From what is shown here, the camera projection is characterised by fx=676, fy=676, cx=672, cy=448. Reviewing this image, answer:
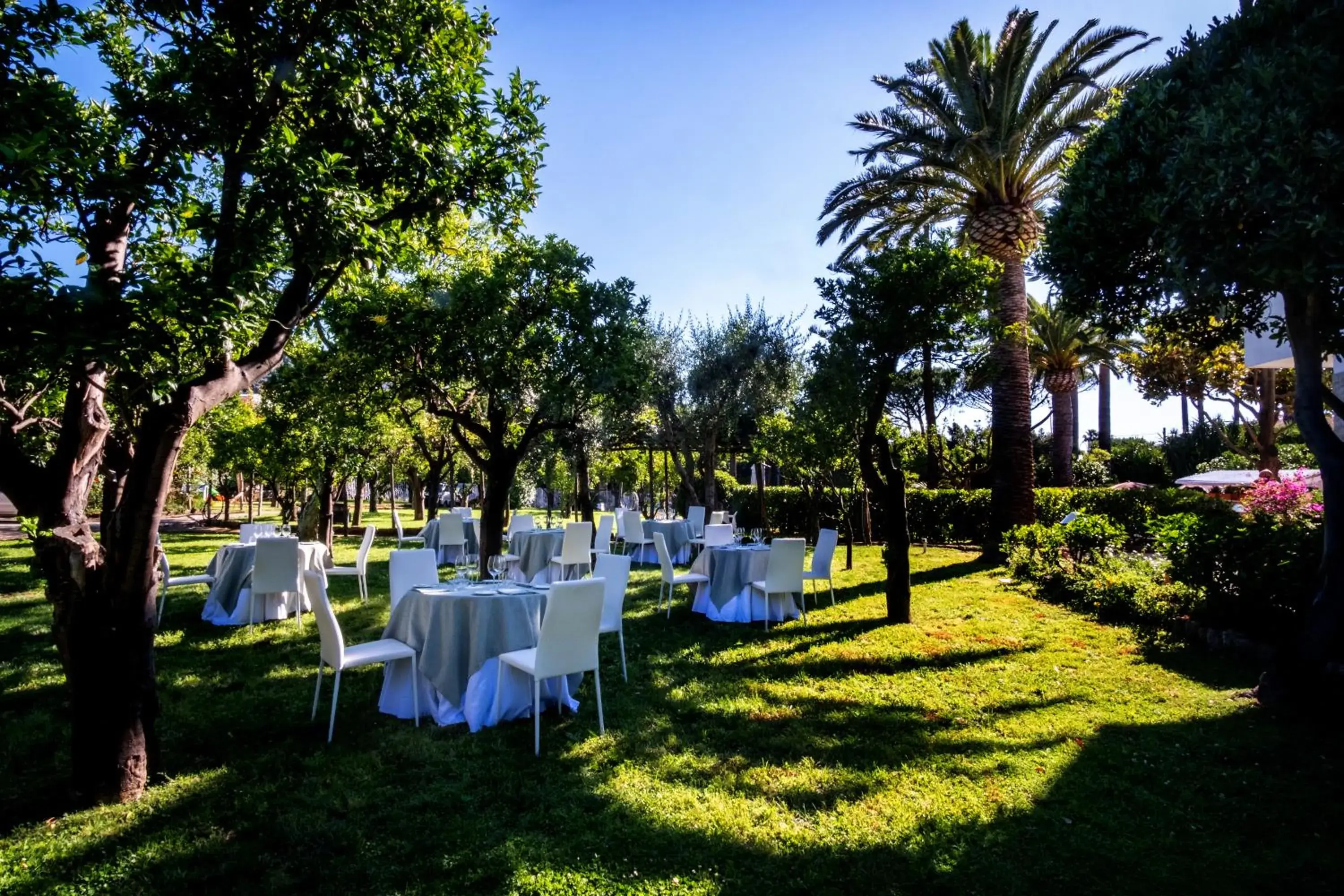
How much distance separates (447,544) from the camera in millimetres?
13797

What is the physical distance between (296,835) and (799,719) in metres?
3.26

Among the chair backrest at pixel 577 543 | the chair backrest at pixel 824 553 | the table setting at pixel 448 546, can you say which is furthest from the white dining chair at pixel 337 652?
the table setting at pixel 448 546

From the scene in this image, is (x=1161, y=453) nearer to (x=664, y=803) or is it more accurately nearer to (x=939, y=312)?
(x=939, y=312)

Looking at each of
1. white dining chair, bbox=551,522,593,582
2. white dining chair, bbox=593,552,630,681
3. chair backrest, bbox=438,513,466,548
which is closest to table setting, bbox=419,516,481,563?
chair backrest, bbox=438,513,466,548

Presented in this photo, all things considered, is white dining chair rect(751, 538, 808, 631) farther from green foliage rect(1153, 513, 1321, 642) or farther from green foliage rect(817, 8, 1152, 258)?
green foliage rect(817, 8, 1152, 258)

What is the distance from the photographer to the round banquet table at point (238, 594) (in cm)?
819

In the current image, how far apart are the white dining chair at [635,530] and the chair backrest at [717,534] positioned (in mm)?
1537

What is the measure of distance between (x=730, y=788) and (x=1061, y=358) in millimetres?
20724

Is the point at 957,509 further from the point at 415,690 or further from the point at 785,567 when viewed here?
the point at 415,690

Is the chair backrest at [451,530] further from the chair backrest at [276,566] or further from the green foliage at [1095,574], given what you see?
the green foliage at [1095,574]

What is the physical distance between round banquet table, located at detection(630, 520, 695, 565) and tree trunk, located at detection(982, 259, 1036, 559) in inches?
229

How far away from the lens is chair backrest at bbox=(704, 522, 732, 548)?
39.4ft

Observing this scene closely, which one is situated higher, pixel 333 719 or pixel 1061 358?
pixel 1061 358

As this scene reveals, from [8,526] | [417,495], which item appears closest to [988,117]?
[417,495]
